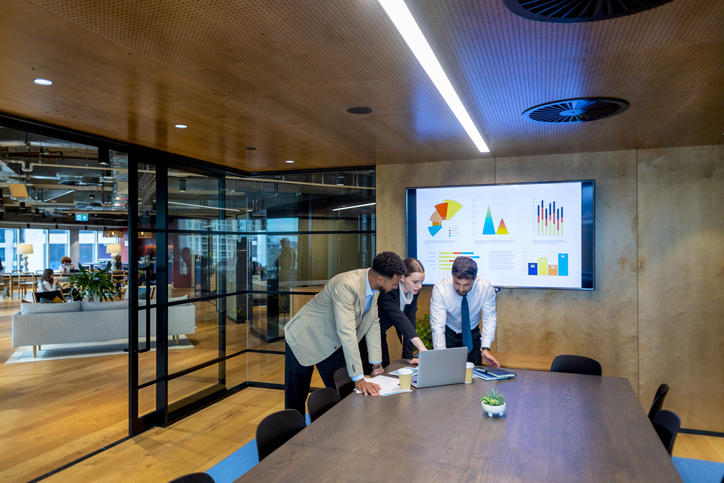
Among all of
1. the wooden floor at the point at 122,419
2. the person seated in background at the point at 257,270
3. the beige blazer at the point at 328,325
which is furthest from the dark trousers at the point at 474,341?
the person seated in background at the point at 257,270

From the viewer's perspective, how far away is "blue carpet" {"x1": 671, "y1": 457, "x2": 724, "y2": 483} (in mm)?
3935

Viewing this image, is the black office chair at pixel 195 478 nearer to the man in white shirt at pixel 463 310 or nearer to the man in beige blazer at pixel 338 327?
the man in beige blazer at pixel 338 327

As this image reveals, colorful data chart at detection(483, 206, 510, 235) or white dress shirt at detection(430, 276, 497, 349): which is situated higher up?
colorful data chart at detection(483, 206, 510, 235)

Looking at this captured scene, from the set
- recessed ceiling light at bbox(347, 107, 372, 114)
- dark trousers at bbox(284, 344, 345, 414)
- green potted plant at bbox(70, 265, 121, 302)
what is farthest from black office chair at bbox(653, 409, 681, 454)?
green potted plant at bbox(70, 265, 121, 302)

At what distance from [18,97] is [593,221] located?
479 centimetres

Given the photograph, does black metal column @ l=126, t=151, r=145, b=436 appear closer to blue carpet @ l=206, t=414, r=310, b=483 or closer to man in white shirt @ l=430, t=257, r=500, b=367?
blue carpet @ l=206, t=414, r=310, b=483

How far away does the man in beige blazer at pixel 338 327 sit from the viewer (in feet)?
10.9

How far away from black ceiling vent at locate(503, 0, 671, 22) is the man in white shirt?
2.03 m

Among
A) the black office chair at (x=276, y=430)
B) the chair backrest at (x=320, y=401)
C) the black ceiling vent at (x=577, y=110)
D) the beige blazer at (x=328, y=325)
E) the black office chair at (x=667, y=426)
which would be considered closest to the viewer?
the black office chair at (x=276, y=430)

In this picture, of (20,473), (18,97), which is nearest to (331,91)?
(18,97)

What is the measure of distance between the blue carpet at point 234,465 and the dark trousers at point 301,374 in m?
0.56

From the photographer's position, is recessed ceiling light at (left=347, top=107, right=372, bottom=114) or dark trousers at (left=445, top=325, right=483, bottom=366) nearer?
recessed ceiling light at (left=347, top=107, right=372, bottom=114)

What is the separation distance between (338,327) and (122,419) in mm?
3284

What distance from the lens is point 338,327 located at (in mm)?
3352
